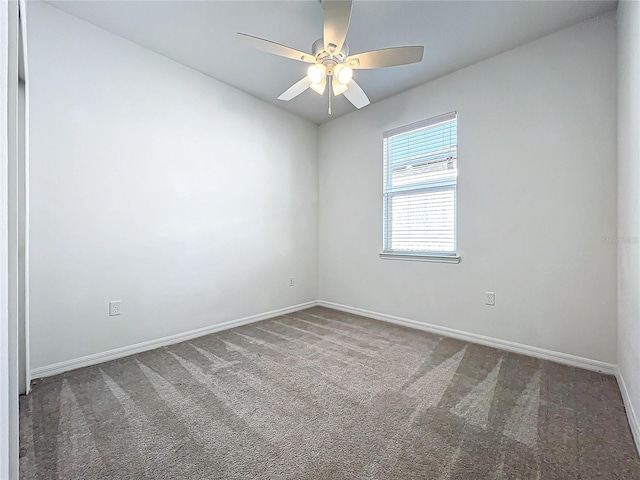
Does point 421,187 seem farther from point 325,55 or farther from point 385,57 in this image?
point 325,55

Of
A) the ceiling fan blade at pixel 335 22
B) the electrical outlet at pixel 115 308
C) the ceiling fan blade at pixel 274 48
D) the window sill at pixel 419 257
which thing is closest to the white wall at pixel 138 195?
the electrical outlet at pixel 115 308

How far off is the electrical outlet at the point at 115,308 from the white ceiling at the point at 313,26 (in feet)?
7.44

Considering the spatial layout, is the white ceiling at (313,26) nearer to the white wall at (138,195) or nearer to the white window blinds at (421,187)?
the white wall at (138,195)

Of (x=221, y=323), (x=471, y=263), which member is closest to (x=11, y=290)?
(x=221, y=323)

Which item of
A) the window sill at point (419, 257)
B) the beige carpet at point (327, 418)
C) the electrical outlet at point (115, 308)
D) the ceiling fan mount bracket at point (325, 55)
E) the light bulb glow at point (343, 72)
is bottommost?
the beige carpet at point (327, 418)

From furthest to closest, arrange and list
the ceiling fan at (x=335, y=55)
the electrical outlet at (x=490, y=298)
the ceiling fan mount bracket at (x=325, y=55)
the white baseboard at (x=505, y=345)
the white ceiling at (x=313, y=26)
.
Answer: the electrical outlet at (x=490, y=298) < the white baseboard at (x=505, y=345) < the white ceiling at (x=313, y=26) < the ceiling fan mount bracket at (x=325, y=55) < the ceiling fan at (x=335, y=55)

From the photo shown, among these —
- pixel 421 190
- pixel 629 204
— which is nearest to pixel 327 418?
pixel 629 204

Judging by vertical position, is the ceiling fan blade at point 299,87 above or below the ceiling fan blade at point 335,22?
below

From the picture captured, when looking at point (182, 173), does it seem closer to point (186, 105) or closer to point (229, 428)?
point (186, 105)

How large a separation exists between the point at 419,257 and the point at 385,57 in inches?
78.4

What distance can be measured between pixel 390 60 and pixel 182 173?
213 centimetres

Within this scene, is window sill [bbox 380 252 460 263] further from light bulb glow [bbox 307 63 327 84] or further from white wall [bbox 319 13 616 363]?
light bulb glow [bbox 307 63 327 84]

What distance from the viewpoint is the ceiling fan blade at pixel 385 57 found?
190 centimetres

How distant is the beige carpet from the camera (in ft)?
4.21
